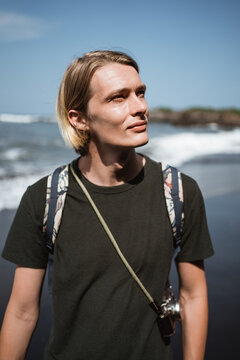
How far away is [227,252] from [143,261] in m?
3.64

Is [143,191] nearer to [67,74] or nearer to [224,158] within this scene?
[67,74]

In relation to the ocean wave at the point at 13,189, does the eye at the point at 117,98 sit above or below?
above

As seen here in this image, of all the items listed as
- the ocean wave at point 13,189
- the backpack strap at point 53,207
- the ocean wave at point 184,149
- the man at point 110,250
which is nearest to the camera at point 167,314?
the man at point 110,250

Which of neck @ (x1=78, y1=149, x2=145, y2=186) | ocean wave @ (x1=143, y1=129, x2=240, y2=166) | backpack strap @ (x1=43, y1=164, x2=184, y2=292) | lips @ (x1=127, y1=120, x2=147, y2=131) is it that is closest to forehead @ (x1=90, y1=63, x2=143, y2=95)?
lips @ (x1=127, y1=120, x2=147, y2=131)

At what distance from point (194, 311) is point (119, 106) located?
1.22 m

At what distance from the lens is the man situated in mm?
1879

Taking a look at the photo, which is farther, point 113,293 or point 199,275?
point 199,275

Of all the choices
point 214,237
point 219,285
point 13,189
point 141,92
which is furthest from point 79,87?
point 13,189

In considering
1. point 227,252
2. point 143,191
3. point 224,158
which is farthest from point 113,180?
point 224,158

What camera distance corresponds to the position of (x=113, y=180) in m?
2.07

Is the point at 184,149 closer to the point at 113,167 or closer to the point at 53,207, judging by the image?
the point at 113,167

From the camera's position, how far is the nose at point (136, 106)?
200cm

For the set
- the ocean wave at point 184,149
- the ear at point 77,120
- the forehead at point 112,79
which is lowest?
the ocean wave at point 184,149

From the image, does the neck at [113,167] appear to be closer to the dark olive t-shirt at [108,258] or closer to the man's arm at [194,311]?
the dark olive t-shirt at [108,258]
